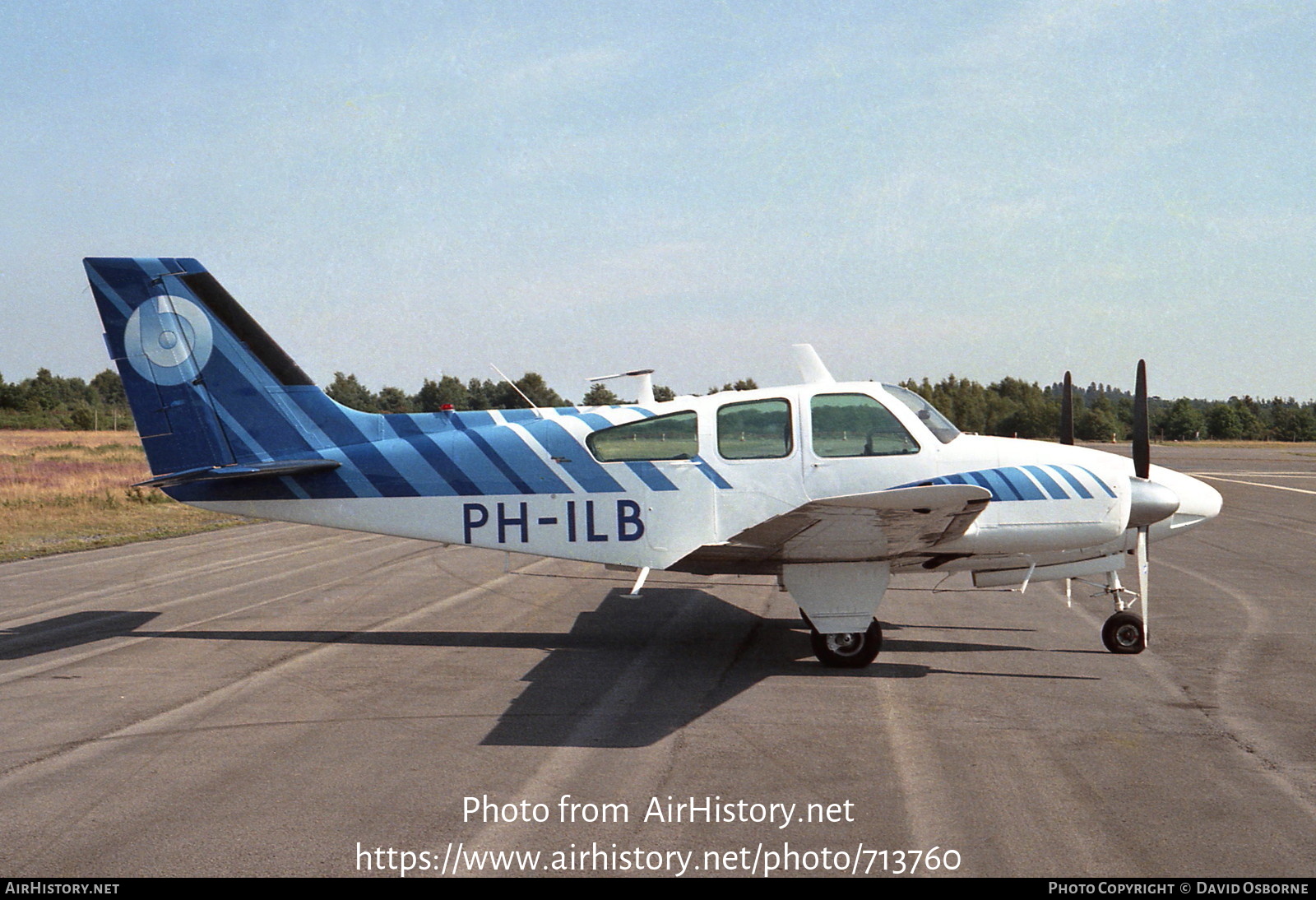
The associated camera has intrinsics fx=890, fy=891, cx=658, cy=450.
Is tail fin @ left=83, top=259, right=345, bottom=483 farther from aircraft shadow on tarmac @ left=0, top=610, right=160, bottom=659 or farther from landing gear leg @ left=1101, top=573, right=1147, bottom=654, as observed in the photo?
landing gear leg @ left=1101, top=573, right=1147, bottom=654

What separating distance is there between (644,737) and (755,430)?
3.28 metres

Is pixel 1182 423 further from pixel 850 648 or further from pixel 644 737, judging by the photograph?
pixel 644 737

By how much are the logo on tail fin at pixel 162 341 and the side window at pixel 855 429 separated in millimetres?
6659

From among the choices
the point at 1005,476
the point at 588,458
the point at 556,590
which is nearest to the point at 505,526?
the point at 588,458

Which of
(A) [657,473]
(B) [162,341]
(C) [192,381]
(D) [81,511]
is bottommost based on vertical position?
(D) [81,511]

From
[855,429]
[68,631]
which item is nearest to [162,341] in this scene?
[68,631]

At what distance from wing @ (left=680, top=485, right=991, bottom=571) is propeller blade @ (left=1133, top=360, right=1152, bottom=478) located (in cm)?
217

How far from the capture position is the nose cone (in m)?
8.84

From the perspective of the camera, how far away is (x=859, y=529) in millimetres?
7512

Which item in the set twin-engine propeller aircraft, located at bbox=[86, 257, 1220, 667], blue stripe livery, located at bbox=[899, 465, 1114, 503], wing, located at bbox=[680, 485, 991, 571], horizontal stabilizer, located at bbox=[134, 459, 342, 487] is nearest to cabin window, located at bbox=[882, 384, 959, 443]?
twin-engine propeller aircraft, located at bbox=[86, 257, 1220, 667]

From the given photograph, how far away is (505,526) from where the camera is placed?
9.01 metres

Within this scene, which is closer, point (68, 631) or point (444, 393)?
point (68, 631)

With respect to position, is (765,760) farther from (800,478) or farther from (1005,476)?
(1005,476)

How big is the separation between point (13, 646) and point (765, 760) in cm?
815
